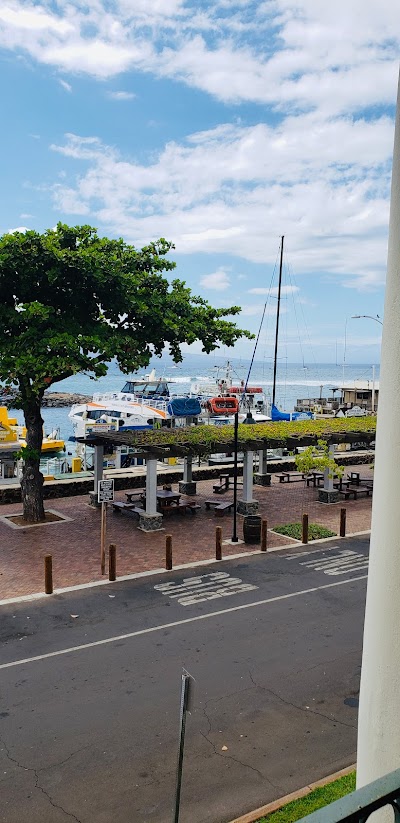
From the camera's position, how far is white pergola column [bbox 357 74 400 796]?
305 cm

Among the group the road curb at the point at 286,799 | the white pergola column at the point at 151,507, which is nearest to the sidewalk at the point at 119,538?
the white pergola column at the point at 151,507

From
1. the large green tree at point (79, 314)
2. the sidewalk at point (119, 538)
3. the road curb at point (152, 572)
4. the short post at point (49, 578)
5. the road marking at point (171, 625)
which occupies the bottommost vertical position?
the sidewalk at point (119, 538)

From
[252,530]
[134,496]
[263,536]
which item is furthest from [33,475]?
[263,536]

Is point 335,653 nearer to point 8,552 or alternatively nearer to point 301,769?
point 301,769

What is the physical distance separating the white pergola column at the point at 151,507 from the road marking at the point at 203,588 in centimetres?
476

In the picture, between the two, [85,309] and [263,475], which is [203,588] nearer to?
[85,309]

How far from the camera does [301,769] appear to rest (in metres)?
7.63

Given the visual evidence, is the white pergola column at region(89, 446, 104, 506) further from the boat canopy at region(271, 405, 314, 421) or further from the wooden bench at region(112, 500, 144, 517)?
the boat canopy at region(271, 405, 314, 421)

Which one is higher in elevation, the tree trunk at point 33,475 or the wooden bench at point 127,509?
the tree trunk at point 33,475

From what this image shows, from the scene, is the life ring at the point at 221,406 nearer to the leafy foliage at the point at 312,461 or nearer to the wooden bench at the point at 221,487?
the wooden bench at the point at 221,487

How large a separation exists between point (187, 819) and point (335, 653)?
4950 mm

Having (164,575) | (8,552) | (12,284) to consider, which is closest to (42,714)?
(164,575)

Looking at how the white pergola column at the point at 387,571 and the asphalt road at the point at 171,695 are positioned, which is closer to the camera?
the white pergola column at the point at 387,571

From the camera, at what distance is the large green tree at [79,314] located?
59.8 feet
